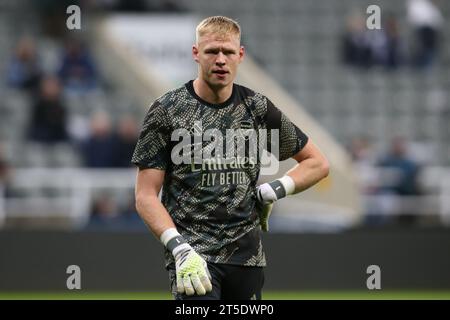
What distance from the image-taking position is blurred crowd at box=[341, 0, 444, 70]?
19484 millimetres

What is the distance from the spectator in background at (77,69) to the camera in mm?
17962

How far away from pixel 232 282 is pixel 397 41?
14125 mm

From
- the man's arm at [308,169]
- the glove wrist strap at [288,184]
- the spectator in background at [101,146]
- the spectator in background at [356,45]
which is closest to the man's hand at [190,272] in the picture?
the glove wrist strap at [288,184]

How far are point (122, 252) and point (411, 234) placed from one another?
12.5 ft

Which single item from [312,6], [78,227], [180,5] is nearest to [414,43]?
[312,6]

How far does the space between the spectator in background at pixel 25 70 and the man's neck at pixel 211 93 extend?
1194cm

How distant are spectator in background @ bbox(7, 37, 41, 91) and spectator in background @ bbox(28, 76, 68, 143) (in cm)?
48

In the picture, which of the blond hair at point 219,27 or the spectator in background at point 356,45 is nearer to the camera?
the blond hair at point 219,27

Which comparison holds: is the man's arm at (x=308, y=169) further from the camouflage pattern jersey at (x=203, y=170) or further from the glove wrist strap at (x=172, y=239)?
the glove wrist strap at (x=172, y=239)

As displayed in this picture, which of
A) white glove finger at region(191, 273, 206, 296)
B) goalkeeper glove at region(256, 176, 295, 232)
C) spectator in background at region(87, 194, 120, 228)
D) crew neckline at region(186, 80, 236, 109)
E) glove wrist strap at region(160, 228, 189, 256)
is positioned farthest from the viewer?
spectator in background at region(87, 194, 120, 228)

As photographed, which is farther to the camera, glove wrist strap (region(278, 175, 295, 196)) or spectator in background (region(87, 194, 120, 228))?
spectator in background (region(87, 194, 120, 228))

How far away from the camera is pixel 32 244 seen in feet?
45.5

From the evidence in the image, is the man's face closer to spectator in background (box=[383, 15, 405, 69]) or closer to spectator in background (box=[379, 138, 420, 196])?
spectator in background (box=[379, 138, 420, 196])

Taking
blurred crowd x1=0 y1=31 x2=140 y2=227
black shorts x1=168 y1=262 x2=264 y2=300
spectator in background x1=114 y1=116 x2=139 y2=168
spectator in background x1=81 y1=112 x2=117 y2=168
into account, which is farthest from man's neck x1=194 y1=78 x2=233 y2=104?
spectator in background x1=81 y1=112 x2=117 y2=168
